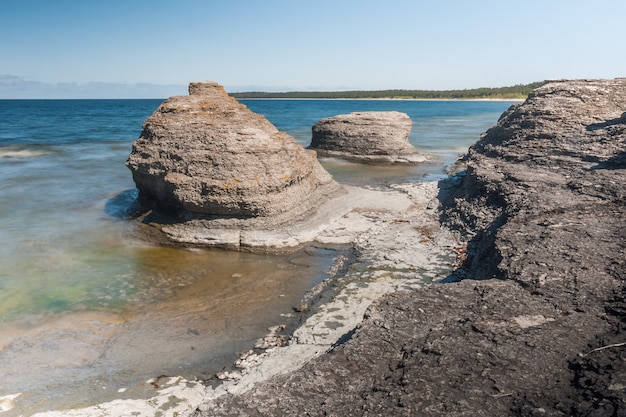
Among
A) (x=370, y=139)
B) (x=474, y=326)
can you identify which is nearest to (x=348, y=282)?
(x=474, y=326)

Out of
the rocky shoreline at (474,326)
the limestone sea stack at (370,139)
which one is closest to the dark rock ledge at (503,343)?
the rocky shoreline at (474,326)

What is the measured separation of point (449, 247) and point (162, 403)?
6.70 meters

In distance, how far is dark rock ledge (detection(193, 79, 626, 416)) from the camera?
332 centimetres

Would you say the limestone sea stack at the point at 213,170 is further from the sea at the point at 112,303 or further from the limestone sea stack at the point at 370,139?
the limestone sea stack at the point at 370,139

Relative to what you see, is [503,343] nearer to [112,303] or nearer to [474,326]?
[474,326]

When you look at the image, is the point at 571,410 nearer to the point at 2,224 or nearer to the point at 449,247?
the point at 449,247

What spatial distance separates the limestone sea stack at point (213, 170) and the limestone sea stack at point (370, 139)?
12.4 m

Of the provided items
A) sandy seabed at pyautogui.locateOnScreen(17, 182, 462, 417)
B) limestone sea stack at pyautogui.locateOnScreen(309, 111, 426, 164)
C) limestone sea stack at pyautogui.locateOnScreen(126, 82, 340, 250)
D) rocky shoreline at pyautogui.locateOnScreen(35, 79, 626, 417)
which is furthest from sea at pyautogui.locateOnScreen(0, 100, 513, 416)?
limestone sea stack at pyautogui.locateOnScreen(309, 111, 426, 164)

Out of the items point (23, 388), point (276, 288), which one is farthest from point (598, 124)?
point (23, 388)

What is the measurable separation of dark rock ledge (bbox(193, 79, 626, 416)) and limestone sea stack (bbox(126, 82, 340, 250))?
533 centimetres

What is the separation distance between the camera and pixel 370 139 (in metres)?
24.5

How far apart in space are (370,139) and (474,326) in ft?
68.7

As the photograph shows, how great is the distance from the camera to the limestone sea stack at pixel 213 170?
428 inches

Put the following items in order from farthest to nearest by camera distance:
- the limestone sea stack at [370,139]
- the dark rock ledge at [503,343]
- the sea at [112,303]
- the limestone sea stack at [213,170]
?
the limestone sea stack at [370,139], the limestone sea stack at [213,170], the sea at [112,303], the dark rock ledge at [503,343]
